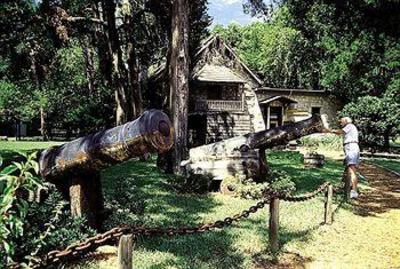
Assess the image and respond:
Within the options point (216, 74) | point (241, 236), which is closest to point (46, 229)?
point (241, 236)

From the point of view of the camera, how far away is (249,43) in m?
64.8

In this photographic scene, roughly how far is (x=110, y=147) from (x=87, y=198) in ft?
3.86

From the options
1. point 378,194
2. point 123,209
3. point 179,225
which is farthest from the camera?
point 378,194

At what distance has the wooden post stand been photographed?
19.8 feet

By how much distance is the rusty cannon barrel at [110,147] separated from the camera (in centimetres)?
500

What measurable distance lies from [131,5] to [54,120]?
1839cm

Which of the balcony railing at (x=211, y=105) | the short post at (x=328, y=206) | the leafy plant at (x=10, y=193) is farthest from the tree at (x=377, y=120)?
the leafy plant at (x=10, y=193)

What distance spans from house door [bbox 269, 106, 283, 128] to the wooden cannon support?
109 feet

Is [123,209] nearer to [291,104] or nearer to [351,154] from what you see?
[351,154]

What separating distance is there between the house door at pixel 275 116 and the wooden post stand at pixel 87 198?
109ft

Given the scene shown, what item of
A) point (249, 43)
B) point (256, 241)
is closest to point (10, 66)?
point (256, 241)

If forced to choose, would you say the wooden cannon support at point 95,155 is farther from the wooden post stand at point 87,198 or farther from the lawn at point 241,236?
the lawn at point 241,236

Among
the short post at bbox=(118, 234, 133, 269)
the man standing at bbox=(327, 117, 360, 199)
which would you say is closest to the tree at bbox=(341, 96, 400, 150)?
the man standing at bbox=(327, 117, 360, 199)

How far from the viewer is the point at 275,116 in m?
39.0
